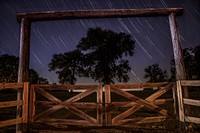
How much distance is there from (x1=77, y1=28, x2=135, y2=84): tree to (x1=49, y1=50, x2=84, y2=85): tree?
4.73m

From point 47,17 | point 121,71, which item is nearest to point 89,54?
point 121,71

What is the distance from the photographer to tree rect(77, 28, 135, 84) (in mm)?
28547

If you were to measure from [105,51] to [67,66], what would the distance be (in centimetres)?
1247

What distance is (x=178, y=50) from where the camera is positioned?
6.70 meters

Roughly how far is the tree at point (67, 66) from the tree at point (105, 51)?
4.73 meters

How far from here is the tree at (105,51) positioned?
28.5 metres

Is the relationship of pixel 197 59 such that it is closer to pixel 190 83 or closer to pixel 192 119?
pixel 190 83

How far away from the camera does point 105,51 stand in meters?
28.3

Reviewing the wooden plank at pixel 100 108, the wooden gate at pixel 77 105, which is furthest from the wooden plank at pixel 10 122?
the wooden plank at pixel 100 108

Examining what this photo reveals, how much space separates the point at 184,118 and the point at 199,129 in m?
0.55

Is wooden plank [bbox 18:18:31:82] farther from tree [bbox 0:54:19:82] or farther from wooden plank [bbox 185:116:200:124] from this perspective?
tree [bbox 0:54:19:82]

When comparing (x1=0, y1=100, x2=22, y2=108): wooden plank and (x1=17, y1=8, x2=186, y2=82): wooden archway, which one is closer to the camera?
(x1=0, y1=100, x2=22, y2=108): wooden plank

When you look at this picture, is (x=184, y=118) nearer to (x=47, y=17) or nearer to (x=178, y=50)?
(x=178, y=50)

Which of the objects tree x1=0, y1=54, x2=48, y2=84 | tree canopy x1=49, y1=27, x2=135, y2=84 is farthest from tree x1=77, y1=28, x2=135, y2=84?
tree x1=0, y1=54, x2=48, y2=84
